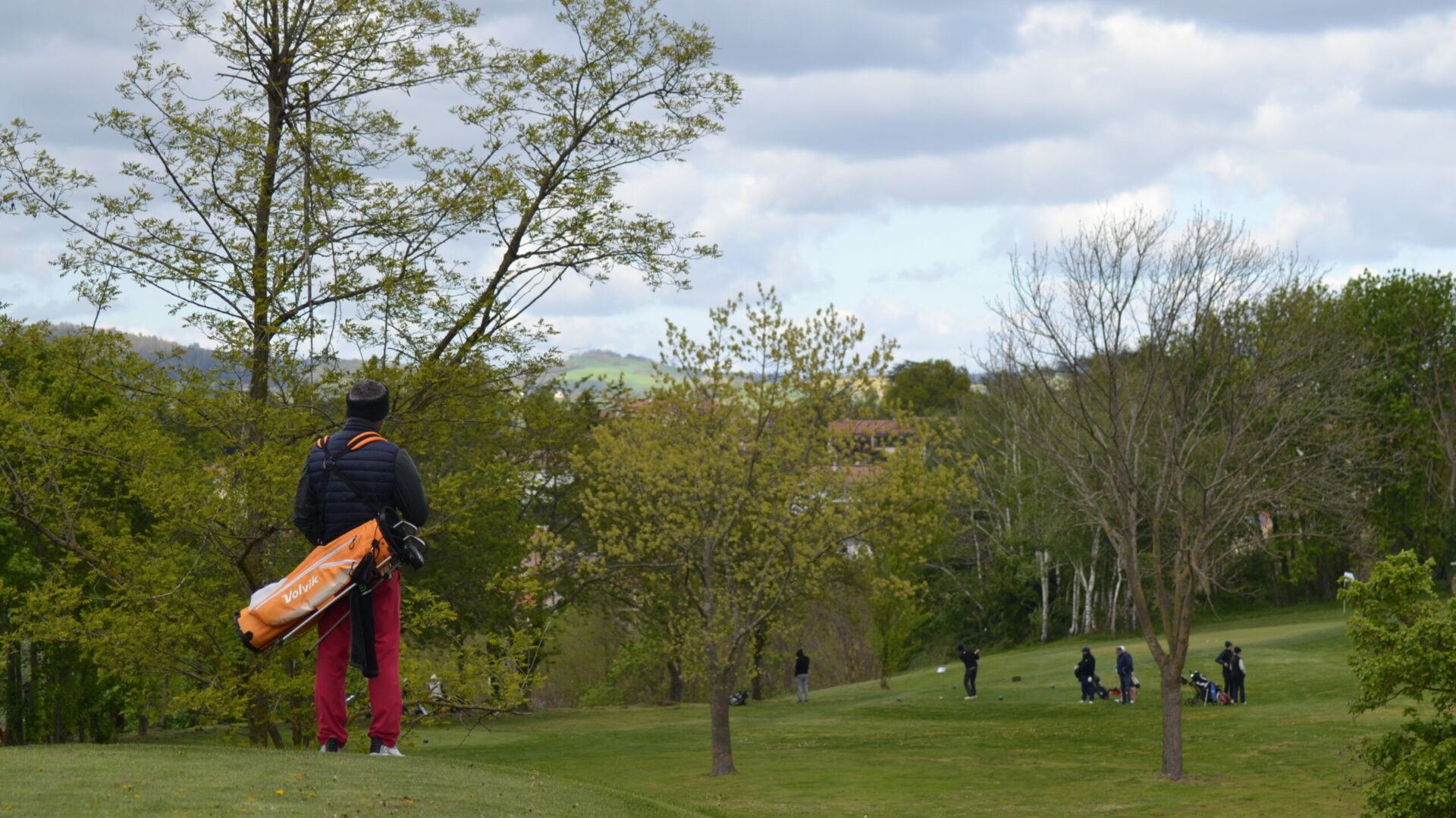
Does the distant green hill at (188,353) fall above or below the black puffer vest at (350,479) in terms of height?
above

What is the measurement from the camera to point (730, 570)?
2848cm

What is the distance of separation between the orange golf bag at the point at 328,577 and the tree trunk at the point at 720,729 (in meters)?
19.6

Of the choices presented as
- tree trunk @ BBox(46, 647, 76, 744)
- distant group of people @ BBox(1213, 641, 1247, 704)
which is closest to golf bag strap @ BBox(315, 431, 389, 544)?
tree trunk @ BBox(46, 647, 76, 744)

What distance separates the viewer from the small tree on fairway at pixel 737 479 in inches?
1103

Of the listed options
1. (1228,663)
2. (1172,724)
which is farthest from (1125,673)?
(1172,724)

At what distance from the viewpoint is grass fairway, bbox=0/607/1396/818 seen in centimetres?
835

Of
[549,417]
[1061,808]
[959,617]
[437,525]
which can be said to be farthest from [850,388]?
[959,617]

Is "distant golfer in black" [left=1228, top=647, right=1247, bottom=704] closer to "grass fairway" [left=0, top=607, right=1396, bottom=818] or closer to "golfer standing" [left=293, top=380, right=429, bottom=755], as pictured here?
"grass fairway" [left=0, top=607, right=1396, bottom=818]

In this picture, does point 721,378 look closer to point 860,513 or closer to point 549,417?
point 860,513

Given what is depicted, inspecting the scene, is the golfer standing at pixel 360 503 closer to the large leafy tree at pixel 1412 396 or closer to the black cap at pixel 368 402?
the black cap at pixel 368 402

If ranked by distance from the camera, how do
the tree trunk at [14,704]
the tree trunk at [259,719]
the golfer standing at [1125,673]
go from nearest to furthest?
the tree trunk at [259,719]
the tree trunk at [14,704]
the golfer standing at [1125,673]

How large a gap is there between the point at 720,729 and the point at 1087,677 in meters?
15.4

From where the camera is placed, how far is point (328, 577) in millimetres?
8922

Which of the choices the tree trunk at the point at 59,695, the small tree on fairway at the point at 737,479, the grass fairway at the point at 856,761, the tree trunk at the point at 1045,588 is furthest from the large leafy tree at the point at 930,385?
the tree trunk at the point at 59,695
